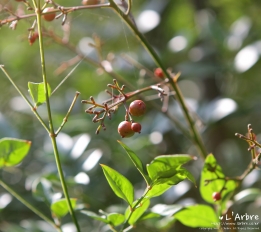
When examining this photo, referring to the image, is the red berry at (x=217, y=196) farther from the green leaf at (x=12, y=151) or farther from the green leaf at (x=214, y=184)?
the green leaf at (x=12, y=151)

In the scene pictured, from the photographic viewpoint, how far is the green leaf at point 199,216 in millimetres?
908

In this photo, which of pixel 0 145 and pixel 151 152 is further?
pixel 151 152

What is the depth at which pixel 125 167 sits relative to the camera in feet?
5.22

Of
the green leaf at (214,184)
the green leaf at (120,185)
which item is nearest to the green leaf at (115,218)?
the green leaf at (120,185)

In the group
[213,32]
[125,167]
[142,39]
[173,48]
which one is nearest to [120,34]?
[173,48]

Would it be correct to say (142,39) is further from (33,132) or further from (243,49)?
(33,132)

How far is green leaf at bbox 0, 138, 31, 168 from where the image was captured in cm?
88

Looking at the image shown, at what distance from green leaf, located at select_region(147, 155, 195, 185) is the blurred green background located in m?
0.33

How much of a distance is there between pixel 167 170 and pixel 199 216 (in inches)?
11.3

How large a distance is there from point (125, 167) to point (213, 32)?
602 mm

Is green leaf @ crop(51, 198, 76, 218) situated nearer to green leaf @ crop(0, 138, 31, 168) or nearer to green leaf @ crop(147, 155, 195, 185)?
green leaf @ crop(0, 138, 31, 168)

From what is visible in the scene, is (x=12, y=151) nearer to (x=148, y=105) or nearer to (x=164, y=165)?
(x=164, y=165)

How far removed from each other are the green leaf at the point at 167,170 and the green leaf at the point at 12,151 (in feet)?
1.03

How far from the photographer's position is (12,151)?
90 centimetres
